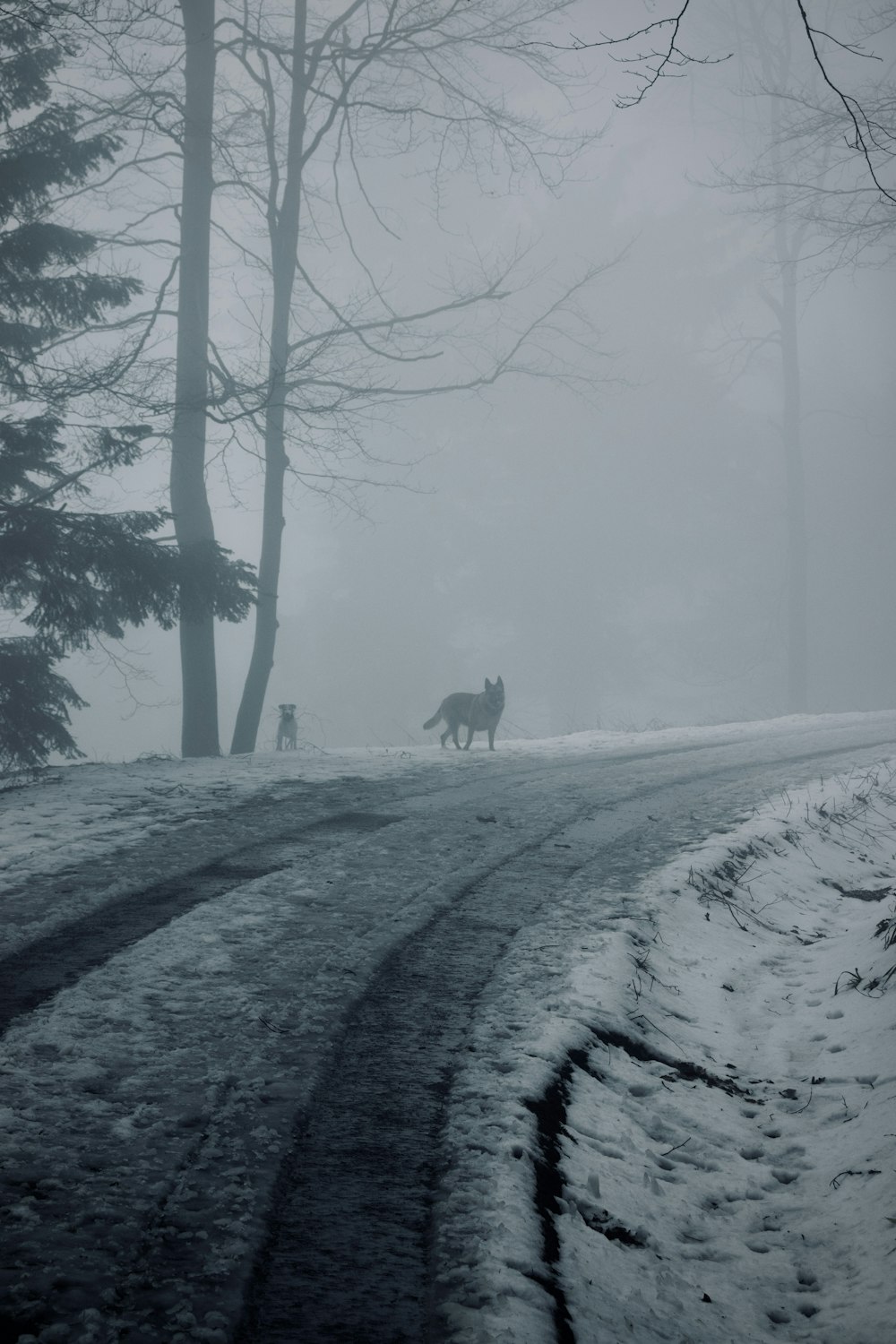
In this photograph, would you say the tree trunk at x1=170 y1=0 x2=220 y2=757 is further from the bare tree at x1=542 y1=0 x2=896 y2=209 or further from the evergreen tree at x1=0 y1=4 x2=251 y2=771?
the bare tree at x1=542 y1=0 x2=896 y2=209

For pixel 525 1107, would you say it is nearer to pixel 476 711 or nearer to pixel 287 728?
pixel 476 711

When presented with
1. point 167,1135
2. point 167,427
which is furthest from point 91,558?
point 167,1135

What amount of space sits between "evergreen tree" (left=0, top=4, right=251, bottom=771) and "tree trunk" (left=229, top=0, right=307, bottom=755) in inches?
129

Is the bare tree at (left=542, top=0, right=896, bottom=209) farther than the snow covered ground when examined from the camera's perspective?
Yes

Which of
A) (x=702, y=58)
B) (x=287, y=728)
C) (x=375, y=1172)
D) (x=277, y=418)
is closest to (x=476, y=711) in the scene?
(x=277, y=418)

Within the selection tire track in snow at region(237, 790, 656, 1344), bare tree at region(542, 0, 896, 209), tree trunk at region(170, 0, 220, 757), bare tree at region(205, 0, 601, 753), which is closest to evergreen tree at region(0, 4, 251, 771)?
tree trunk at region(170, 0, 220, 757)

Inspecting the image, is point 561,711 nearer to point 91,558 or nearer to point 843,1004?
point 91,558

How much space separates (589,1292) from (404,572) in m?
48.8

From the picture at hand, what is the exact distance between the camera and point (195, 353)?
11.5 m

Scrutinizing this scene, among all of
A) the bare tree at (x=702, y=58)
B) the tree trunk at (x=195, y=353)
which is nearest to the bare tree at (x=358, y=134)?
the tree trunk at (x=195, y=353)

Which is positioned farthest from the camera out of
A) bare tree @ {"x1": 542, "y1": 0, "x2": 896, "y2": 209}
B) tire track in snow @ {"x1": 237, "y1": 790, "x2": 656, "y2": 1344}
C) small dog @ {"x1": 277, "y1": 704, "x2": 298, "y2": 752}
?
small dog @ {"x1": 277, "y1": 704, "x2": 298, "y2": 752}

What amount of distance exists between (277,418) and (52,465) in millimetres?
4096

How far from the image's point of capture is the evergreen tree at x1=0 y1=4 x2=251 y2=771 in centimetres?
834

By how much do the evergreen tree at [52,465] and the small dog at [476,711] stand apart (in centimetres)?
414
